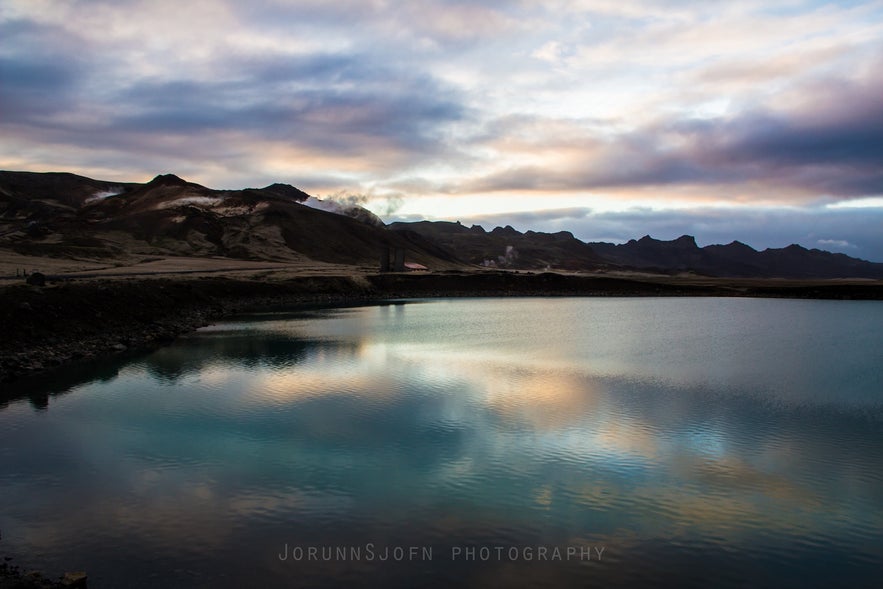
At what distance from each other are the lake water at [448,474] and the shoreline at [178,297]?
8433 mm

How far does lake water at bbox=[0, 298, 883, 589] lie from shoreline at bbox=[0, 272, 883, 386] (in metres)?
8.43

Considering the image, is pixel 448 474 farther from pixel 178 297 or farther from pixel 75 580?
pixel 178 297

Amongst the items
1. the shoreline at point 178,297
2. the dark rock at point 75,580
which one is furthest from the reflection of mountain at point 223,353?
the dark rock at point 75,580

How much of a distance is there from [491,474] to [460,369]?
76.9 ft

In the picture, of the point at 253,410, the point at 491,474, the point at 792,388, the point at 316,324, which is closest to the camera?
the point at 491,474

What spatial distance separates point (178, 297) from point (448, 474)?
75.1m

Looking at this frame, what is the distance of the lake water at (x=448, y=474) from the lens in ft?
52.5

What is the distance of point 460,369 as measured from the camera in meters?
46.1

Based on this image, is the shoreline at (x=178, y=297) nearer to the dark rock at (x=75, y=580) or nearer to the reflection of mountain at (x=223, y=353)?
the reflection of mountain at (x=223, y=353)

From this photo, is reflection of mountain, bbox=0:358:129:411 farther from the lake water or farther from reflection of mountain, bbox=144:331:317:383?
reflection of mountain, bbox=144:331:317:383

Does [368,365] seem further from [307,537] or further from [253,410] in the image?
[307,537]

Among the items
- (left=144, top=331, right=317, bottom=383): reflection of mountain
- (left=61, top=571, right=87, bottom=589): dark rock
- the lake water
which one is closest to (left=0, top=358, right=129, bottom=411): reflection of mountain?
the lake water

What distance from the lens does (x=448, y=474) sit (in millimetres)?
22734

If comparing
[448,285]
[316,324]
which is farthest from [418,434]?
[448,285]
